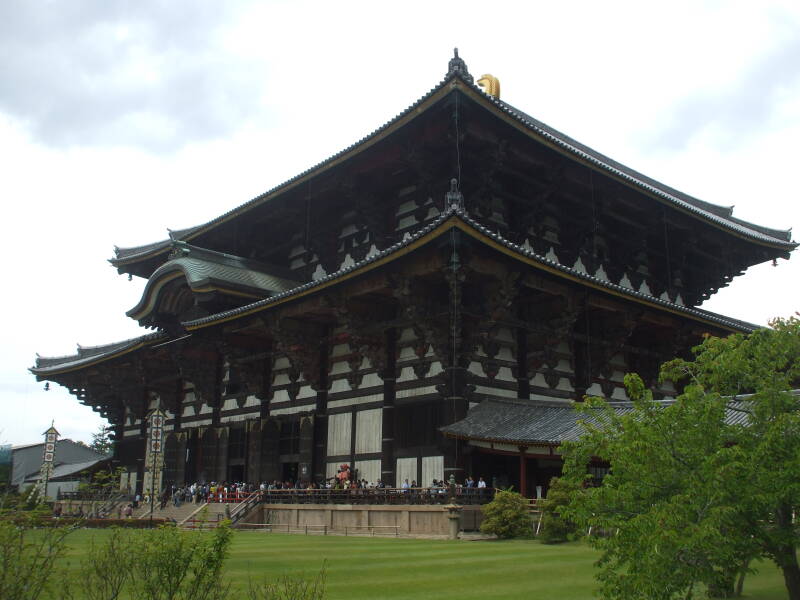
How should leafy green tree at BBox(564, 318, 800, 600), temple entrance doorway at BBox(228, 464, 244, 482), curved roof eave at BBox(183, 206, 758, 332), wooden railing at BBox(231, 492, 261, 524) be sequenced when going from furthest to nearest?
1. temple entrance doorway at BBox(228, 464, 244, 482)
2. wooden railing at BBox(231, 492, 261, 524)
3. curved roof eave at BBox(183, 206, 758, 332)
4. leafy green tree at BBox(564, 318, 800, 600)

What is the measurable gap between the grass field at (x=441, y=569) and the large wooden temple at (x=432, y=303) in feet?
18.4

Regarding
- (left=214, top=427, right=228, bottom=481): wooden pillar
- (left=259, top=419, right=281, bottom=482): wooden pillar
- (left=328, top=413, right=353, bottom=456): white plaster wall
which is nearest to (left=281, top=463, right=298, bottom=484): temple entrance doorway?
(left=259, top=419, right=281, bottom=482): wooden pillar

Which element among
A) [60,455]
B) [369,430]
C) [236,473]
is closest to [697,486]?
[369,430]

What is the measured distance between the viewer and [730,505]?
923 cm

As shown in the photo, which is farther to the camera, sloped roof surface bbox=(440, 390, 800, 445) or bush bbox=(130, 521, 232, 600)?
sloped roof surface bbox=(440, 390, 800, 445)

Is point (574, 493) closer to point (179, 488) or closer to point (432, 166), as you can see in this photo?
point (432, 166)

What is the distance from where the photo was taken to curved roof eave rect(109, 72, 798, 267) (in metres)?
25.7

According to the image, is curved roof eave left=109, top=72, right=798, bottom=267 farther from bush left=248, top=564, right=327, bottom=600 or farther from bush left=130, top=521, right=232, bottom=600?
bush left=130, top=521, right=232, bottom=600

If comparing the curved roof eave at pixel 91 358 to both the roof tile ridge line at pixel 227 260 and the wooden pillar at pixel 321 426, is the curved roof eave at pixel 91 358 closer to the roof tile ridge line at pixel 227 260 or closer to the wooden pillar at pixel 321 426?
the roof tile ridge line at pixel 227 260

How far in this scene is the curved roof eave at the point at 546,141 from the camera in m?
25.7

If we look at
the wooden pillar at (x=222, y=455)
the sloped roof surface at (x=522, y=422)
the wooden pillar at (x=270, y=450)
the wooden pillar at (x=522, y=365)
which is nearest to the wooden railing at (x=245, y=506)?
the wooden pillar at (x=270, y=450)

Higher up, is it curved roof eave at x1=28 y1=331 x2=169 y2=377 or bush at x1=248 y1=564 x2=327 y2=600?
curved roof eave at x1=28 y1=331 x2=169 y2=377

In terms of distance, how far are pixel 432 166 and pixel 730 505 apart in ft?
69.1

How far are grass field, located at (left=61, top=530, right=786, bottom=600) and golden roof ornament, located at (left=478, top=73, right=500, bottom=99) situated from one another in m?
22.0
